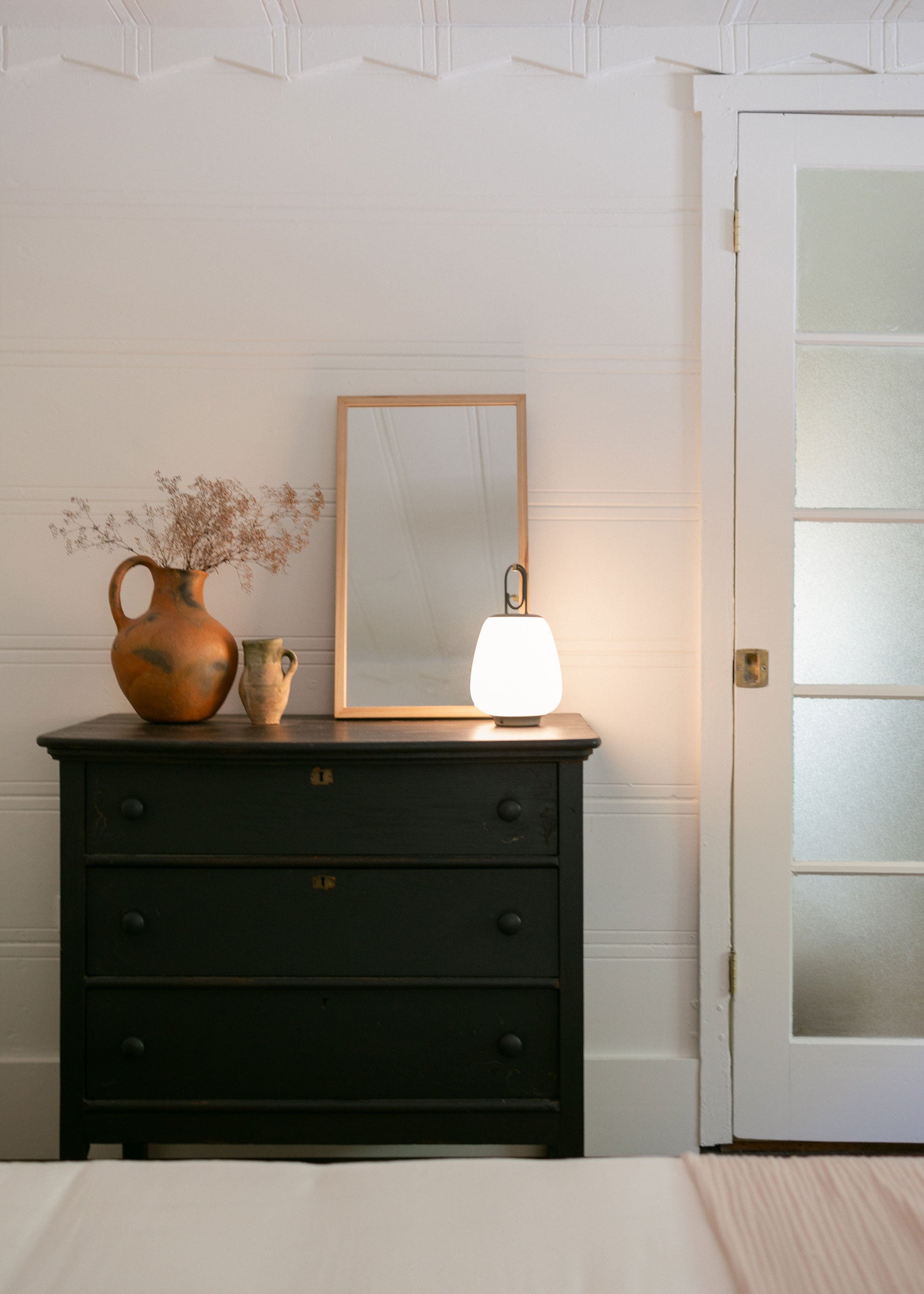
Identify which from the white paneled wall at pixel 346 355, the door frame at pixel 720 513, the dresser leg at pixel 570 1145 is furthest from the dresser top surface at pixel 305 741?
the dresser leg at pixel 570 1145

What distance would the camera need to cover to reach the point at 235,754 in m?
1.71

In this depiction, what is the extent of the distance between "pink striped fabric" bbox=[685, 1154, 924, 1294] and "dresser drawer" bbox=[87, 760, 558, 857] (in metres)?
0.83

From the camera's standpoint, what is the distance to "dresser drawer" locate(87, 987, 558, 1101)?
1736mm

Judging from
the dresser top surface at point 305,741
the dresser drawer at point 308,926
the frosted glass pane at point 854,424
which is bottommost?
the dresser drawer at point 308,926

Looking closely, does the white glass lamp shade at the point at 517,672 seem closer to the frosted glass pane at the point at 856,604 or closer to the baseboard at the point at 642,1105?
the frosted glass pane at the point at 856,604

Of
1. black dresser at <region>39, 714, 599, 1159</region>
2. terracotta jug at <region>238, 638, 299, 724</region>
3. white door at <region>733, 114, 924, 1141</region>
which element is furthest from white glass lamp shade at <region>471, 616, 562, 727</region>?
white door at <region>733, 114, 924, 1141</region>

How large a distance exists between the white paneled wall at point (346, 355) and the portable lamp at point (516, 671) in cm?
30

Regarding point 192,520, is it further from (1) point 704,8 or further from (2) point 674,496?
(1) point 704,8

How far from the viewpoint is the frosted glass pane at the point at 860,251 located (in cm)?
213

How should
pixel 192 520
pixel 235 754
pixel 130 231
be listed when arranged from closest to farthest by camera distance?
pixel 235 754 → pixel 192 520 → pixel 130 231

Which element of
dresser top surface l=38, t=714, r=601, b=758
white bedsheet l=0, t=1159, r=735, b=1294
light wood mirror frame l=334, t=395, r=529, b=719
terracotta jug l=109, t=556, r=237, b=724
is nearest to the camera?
white bedsheet l=0, t=1159, r=735, b=1294

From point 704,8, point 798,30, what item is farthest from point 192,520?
point 798,30

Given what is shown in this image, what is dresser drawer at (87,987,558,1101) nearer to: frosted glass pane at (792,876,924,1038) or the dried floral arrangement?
frosted glass pane at (792,876,924,1038)

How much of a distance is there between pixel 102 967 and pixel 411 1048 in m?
0.63
